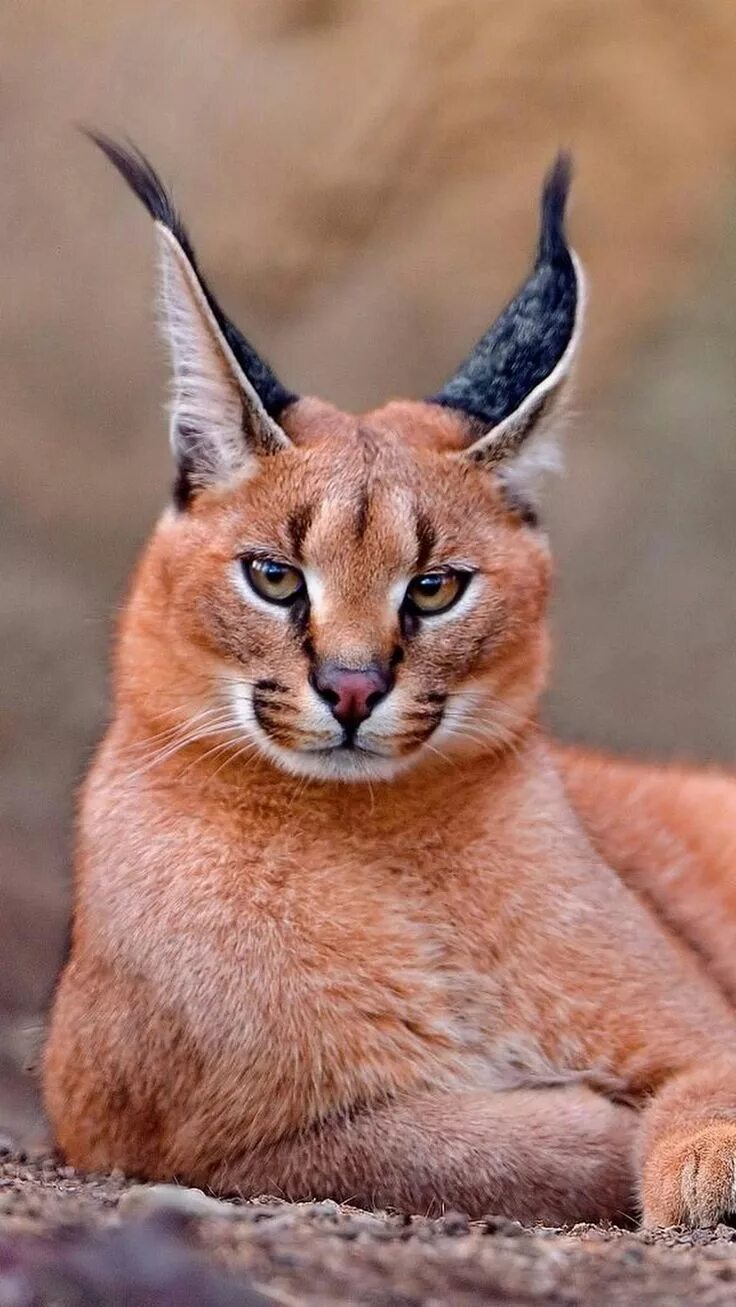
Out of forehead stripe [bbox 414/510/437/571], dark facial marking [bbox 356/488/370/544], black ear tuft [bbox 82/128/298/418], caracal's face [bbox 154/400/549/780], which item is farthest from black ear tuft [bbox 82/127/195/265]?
forehead stripe [bbox 414/510/437/571]

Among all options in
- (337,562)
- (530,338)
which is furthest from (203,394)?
(530,338)

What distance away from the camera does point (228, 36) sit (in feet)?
19.1

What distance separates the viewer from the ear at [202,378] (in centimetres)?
314

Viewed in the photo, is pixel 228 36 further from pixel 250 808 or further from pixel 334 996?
pixel 334 996

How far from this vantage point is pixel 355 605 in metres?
3.05

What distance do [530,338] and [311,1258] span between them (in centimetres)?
203

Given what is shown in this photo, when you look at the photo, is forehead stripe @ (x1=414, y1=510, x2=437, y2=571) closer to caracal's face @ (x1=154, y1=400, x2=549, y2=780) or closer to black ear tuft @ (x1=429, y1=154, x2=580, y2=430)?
caracal's face @ (x1=154, y1=400, x2=549, y2=780)

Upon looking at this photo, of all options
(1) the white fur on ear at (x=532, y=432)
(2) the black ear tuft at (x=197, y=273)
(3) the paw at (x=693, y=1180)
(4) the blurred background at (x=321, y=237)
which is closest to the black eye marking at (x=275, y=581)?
(2) the black ear tuft at (x=197, y=273)

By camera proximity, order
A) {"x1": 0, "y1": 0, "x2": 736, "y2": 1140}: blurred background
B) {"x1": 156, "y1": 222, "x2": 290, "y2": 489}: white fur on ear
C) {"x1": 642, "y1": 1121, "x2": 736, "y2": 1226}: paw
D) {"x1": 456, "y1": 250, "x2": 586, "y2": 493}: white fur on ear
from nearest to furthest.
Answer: {"x1": 642, "y1": 1121, "x2": 736, "y2": 1226}: paw → {"x1": 156, "y1": 222, "x2": 290, "y2": 489}: white fur on ear → {"x1": 456, "y1": 250, "x2": 586, "y2": 493}: white fur on ear → {"x1": 0, "y1": 0, "x2": 736, "y2": 1140}: blurred background

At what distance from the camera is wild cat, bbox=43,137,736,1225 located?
2.94 metres

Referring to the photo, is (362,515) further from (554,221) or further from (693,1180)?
(693,1180)

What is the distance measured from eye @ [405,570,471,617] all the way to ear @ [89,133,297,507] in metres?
0.42

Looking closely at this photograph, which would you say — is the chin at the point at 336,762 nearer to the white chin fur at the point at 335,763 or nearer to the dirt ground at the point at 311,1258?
the white chin fur at the point at 335,763

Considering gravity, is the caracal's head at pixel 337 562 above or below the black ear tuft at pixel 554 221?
below
